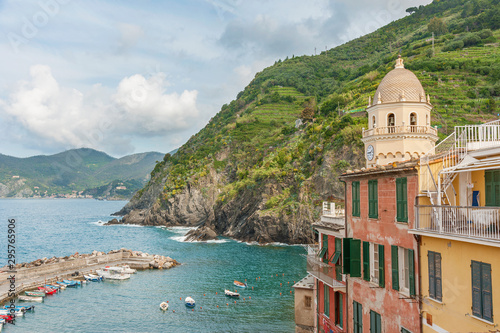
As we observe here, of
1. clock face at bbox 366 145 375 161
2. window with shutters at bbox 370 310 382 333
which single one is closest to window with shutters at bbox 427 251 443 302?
window with shutters at bbox 370 310 382 333

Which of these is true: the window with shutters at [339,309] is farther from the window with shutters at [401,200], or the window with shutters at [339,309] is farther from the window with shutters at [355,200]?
the window with shutters at [401,200]

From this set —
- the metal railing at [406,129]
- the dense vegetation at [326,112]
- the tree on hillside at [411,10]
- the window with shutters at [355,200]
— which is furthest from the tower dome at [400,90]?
the tree on hillside at [411,10]

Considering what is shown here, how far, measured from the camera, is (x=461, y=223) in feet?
40.7

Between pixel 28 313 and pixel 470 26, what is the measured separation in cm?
13848

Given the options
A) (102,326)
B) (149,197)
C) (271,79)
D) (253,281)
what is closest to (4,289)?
(102,326)

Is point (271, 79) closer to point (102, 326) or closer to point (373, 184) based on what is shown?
point (102, 326)

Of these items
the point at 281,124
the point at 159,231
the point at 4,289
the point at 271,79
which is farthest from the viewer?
the point at 271,79

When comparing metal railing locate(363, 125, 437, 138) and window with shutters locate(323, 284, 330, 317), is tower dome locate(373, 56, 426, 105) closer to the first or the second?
metal railing locate(363, 125, 437, 138)

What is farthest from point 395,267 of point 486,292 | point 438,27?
point 438,27

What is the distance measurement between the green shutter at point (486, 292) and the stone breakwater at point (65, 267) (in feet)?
162

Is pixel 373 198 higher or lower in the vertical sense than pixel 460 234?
higher

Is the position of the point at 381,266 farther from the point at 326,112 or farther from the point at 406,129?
the point at 326,112

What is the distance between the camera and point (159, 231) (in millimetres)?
115500

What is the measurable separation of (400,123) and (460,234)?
18141 millimetres
